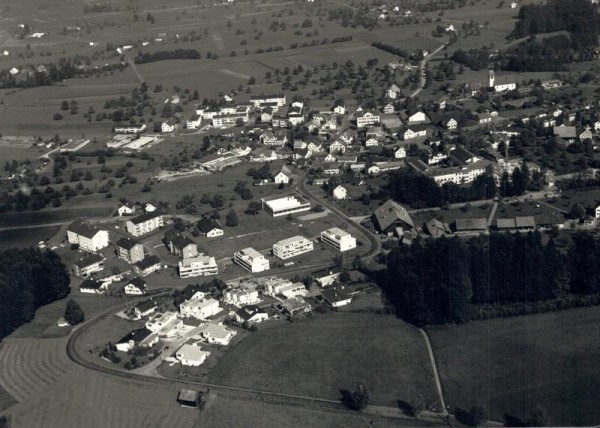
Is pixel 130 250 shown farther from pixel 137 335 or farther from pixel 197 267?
pixel 137 335

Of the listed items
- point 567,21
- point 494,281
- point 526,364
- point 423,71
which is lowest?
point 526,364

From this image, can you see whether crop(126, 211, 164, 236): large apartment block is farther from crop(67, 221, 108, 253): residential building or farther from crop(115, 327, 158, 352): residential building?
crop(115, 327, 158, 352): residential building

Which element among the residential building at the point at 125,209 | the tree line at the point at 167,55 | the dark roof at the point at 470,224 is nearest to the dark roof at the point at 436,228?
the dark roof at the point at 470,224

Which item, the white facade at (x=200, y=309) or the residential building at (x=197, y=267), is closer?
the white facade at (x=200, y=309)

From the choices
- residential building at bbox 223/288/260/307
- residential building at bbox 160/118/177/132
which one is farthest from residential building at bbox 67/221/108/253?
residential building at bbox 160/118/177/132

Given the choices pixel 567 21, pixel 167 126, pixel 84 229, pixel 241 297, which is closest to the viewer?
pixel 241 297

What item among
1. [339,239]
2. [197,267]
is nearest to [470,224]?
[339,239]

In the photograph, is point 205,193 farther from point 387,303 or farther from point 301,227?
point 387,303

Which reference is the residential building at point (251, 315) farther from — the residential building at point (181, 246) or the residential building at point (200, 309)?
the residential building at point (181, 246)
